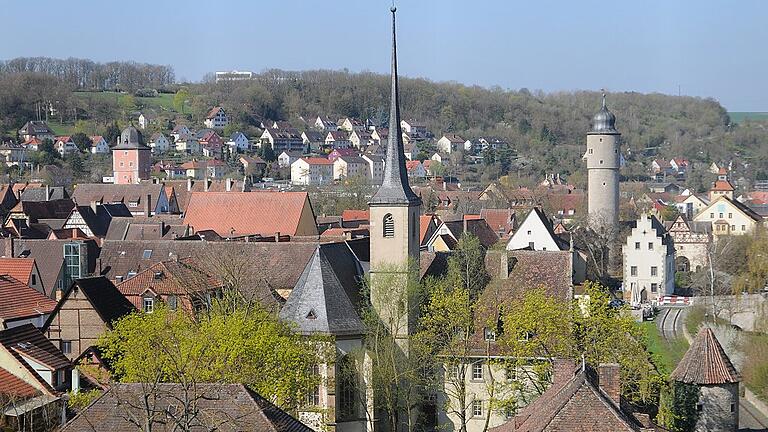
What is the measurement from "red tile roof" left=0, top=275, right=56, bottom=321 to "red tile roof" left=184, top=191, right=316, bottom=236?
28.8 meters

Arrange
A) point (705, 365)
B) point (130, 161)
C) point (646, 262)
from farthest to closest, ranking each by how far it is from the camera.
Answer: point (130, 161)
point (646, 262)
point (705, 365)

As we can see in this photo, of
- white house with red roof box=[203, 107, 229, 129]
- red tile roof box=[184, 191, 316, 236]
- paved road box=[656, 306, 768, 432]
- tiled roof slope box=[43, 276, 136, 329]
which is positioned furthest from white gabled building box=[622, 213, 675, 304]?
white house with red roof box=[203, 107, 229, 129]

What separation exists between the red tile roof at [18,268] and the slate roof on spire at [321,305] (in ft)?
40.2

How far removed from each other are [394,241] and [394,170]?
2.53 metres

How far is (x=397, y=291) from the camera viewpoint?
4181 centimetres

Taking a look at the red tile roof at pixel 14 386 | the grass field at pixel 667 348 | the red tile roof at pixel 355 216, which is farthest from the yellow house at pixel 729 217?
the red tile roof at pixel 14 386

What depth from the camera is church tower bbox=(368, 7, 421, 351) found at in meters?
41.9

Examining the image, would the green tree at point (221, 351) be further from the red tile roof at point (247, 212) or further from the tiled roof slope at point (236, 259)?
the red tile roof at point (247, 212)

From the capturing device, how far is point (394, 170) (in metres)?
44.0

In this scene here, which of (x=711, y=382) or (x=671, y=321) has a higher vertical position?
(x=711, y=382)

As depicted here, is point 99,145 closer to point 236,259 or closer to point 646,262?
point 646,262

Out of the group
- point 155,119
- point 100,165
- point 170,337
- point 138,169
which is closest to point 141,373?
point 170,337

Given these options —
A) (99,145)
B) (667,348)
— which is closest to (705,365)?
(667,348)

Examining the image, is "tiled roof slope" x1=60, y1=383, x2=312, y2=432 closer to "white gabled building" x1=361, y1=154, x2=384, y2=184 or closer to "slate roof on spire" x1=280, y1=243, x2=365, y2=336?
"slate roof on spire" x1=280, y1=243, x2=365, y2=336
